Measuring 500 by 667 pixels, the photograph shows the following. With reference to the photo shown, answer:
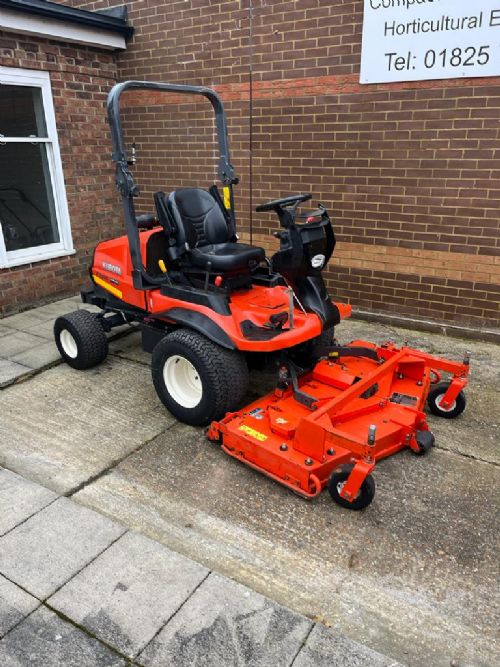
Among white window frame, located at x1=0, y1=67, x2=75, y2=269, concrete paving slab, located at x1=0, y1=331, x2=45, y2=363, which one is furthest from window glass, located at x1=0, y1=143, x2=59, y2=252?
concrete paving slab, located at x1=0, y1=331, x2=45, y2=363

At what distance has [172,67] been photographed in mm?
6367

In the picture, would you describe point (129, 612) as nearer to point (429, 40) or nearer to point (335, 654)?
point (335, 654)

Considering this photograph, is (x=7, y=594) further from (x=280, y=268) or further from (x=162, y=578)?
(x=280, y=268)

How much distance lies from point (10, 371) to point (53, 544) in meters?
2.31

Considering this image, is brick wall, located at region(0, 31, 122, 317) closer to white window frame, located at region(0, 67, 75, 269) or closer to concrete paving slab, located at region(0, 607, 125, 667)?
white window frame, located at region(0, 67, 75, 269)

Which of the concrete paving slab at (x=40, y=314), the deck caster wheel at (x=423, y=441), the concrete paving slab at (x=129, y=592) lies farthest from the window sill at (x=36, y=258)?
the deck caster wheel at (x=423, y=441)

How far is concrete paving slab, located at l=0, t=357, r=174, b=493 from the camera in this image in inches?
127

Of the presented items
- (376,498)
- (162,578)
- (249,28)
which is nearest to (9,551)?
(162,578)

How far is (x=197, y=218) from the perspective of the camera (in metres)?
3.92

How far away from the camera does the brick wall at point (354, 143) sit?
4.96 m

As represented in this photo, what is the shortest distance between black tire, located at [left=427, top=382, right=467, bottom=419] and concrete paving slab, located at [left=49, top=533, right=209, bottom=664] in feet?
6.88

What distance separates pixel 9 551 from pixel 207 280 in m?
2.06

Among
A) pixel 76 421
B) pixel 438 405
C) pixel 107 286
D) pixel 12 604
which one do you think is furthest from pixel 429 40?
pixel 12 604

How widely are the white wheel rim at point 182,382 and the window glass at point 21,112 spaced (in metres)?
3.93
